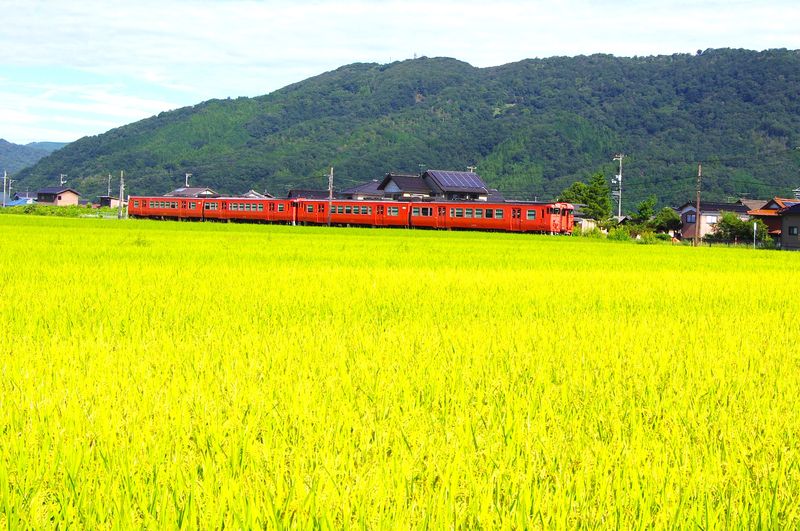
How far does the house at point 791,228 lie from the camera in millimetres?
50109

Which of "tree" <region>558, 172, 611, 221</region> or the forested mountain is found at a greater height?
the forested mountain

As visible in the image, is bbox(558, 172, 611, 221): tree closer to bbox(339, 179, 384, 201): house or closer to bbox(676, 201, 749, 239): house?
bbox(676, 201, 749, 239): house

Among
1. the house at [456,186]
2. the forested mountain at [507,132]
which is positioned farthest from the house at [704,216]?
the forested mountain at [507,132]

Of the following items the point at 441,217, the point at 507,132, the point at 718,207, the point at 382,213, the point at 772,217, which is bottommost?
the point at 441,217

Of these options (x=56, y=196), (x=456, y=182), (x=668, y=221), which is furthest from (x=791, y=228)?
(x=56, y=196)

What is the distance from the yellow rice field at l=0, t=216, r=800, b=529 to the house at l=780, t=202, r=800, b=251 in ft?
159

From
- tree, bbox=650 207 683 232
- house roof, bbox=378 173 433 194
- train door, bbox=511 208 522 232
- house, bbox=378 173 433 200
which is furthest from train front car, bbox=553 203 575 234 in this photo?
house roof, bbox=378 173 433 194

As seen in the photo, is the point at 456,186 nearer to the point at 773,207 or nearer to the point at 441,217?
the point at 441,217

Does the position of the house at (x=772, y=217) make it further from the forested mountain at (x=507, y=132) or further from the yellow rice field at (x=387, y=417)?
the yellow rice field at (x=387, y=417)

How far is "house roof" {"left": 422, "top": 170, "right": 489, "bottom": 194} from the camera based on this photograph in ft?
226

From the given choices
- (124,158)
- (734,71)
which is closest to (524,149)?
(734,71)

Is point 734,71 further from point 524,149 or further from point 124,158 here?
point 124,158

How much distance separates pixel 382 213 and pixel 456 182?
24.7 meters

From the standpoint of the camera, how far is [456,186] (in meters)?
69.2
